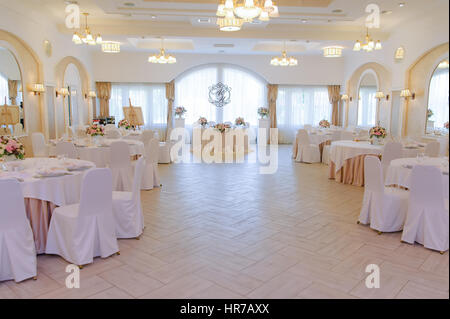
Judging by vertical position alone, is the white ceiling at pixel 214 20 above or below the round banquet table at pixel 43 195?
above

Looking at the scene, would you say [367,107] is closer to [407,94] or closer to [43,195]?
[407,94]

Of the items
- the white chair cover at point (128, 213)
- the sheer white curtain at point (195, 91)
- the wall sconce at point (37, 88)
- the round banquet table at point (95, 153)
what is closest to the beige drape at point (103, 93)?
the sheer white curtain at point (195, 91)

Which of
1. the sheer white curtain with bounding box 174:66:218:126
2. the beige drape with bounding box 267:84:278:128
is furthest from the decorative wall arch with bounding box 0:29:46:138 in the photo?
the beige drape with bounding box 267:84:278:128

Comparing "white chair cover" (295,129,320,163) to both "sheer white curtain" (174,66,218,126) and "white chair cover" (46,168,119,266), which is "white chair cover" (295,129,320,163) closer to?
"sheer white curtain" (174,66,218,126)

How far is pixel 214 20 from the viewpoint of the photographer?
9.27 m

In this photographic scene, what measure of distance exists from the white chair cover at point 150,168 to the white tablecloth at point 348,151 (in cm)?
376

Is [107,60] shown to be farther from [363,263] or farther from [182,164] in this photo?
[363,263]

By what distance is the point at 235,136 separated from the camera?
1191 cm

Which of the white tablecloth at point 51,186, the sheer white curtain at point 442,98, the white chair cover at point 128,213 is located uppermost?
the sheer white curtain at point 442,98

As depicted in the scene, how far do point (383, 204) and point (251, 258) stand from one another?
194cm

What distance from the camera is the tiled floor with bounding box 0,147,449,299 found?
3137 millimetres

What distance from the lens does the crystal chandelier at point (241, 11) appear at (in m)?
4.49

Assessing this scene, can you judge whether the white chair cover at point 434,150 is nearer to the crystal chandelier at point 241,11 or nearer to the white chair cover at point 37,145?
the crystal chandelier at point 241,11

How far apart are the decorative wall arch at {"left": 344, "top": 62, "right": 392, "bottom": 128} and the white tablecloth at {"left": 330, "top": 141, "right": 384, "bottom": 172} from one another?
13.5ft
